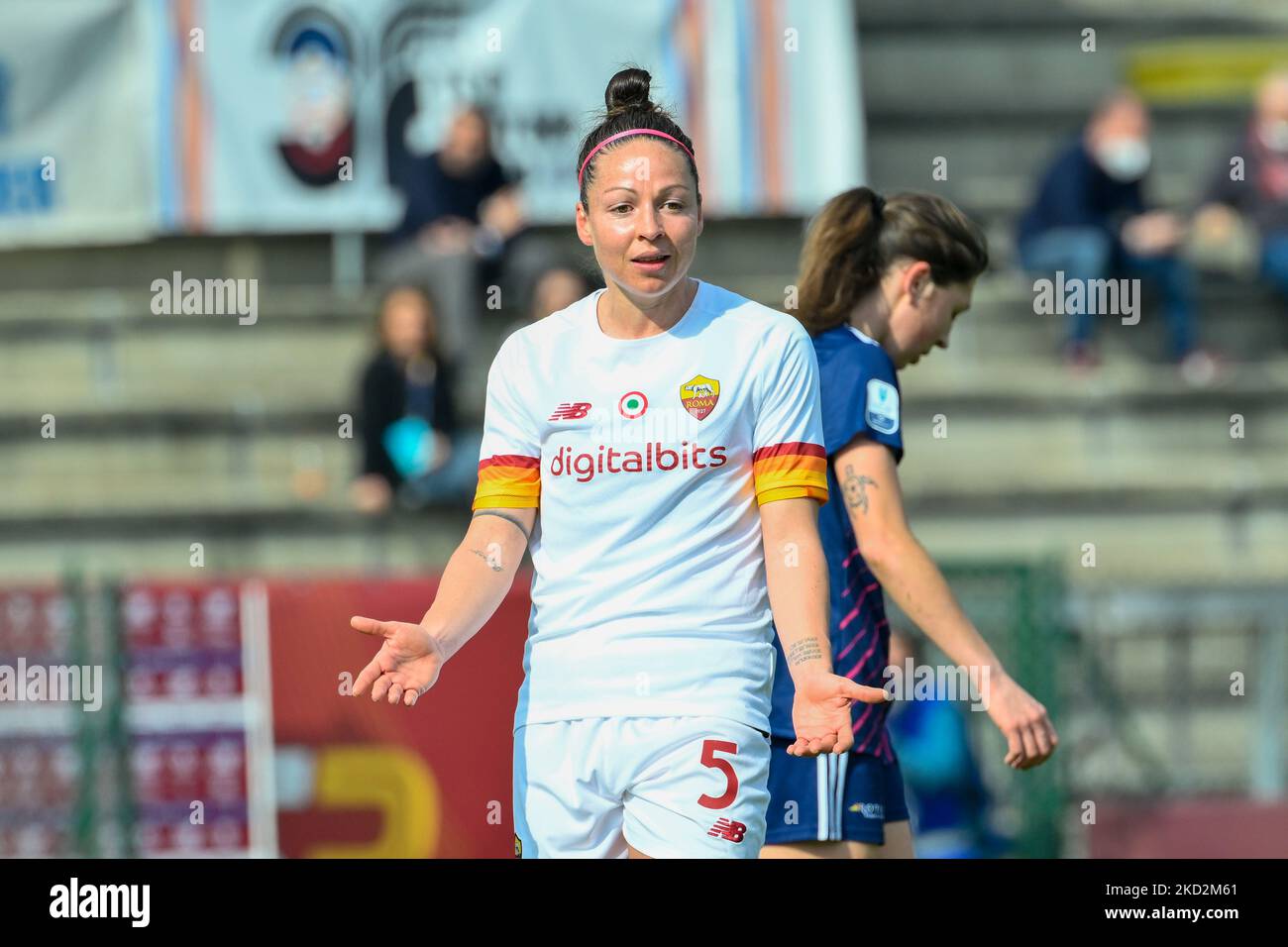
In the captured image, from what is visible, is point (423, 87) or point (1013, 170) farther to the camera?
point (1013, 170)

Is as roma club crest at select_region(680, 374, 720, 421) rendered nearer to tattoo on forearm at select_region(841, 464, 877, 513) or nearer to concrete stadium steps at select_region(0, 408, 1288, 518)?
tattoo on forearm at select_region(841, 464, 877, 513)

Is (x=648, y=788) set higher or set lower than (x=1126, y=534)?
lower

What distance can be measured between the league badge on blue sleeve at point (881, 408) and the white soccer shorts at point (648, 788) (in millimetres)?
924

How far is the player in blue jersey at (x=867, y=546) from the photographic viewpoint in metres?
4.41

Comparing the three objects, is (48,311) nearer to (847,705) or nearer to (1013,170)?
(1013,170)

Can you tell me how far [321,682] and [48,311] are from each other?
4100 millimetres

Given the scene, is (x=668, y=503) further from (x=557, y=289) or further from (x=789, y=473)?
(x=557, y=289)

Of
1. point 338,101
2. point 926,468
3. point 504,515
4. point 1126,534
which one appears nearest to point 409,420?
point 338,101

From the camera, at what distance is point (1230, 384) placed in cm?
1165

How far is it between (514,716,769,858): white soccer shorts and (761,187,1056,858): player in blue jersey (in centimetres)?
61

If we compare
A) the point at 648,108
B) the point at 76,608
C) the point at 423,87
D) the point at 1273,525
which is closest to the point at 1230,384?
the point at 1273,525

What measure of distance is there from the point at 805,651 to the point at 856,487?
809mm

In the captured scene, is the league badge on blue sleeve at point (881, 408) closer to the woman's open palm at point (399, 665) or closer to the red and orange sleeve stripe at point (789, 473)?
the red and orange sleeve stripe at point (789, 473)

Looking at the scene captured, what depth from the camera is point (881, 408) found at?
4496 millimetres
